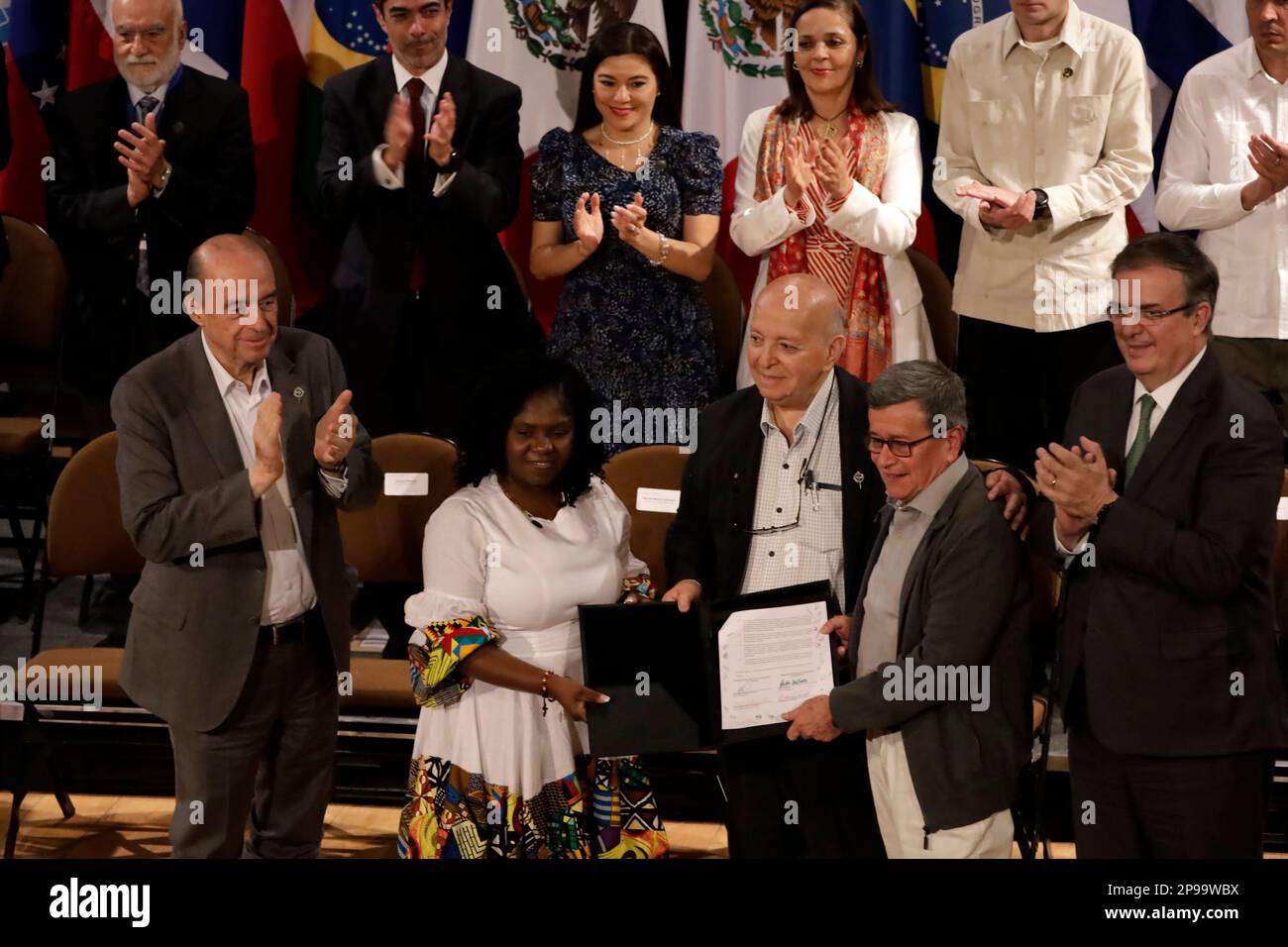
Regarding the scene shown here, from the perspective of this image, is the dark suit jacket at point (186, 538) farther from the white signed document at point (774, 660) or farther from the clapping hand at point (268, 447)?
the white signed document at point (774, 660)

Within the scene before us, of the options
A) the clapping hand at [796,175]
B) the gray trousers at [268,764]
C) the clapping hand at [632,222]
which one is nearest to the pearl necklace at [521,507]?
the gray trousers at [268,764]

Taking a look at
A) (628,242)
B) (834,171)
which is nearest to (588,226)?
(628,242)

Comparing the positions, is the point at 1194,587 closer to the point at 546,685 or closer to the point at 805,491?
the point at 805,491

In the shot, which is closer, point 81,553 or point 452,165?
point 81,553

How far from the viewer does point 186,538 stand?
12.4ft

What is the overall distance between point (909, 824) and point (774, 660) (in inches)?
18.4

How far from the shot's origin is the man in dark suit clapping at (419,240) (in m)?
5.18

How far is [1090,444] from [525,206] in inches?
122

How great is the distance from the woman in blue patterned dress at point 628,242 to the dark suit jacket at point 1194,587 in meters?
1.87

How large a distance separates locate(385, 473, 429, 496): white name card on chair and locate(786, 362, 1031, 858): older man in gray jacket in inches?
71.7

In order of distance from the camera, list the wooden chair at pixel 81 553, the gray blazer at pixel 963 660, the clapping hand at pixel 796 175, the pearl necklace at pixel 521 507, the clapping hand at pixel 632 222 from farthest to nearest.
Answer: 1. the clapping hand at pixel 632 222
2. the clapping hand at pixel 796 175
3. the wooden chair at pixel 81 553
4. the pearl necklace at pixel 521 507
5. the gray blazer at pixel 963 660

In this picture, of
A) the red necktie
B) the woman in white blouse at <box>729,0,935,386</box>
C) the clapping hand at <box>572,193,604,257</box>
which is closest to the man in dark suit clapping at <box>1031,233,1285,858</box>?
the woman in white blouse at <box>729,0,935,386</box>

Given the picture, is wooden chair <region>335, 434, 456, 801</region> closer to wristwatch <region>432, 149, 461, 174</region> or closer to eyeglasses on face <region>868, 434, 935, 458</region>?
wristwatch <region>432, 149, 461, 174</region>
